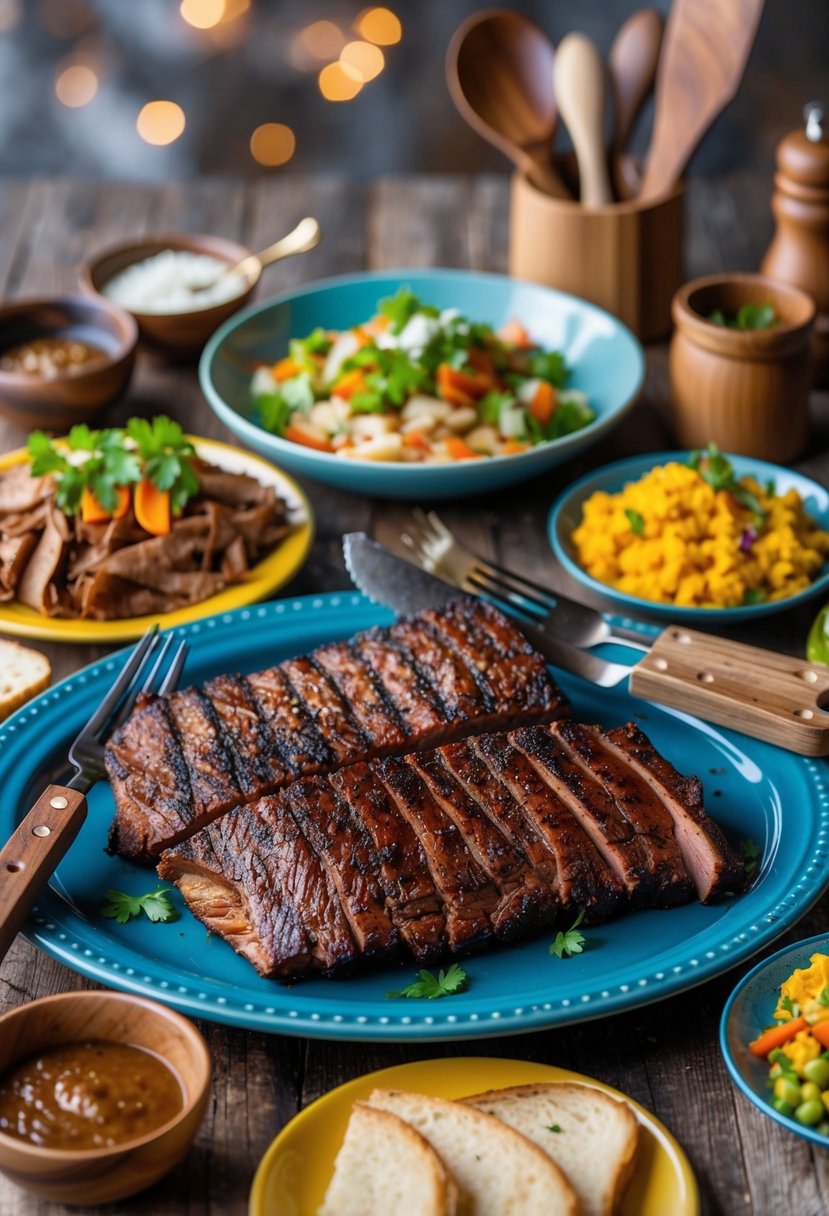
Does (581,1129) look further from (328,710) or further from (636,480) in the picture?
(636,480)

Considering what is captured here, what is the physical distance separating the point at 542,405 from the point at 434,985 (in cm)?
243

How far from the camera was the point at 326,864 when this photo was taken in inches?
107

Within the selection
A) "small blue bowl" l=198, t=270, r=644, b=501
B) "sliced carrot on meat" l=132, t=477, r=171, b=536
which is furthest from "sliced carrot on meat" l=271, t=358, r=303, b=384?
"sliced carrot on meat" l=132, t=477, r=171, b=536

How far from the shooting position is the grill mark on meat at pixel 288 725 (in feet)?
10.1

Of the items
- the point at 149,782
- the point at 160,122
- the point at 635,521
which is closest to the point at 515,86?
the point at 635,521

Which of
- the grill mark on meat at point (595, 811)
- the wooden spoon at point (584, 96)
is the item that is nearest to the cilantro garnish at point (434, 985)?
the grill mark on meat at point (595, 811)

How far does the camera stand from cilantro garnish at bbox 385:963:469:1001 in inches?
102

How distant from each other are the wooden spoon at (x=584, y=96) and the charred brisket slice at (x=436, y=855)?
3.13 m

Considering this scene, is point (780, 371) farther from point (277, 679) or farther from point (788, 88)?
point (788, 88)

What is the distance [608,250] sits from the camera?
5121 mm

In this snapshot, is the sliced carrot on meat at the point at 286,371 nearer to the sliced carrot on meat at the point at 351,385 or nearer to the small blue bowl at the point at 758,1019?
the sliced carrot on meat at the point at 351,385

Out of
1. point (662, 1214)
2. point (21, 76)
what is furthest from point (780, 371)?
point (21, 76)

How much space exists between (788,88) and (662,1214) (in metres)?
8.69

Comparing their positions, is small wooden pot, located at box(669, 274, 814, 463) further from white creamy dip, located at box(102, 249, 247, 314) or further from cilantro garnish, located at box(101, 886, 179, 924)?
cilantro garnish, located at box(101, 886, 179, 924)
